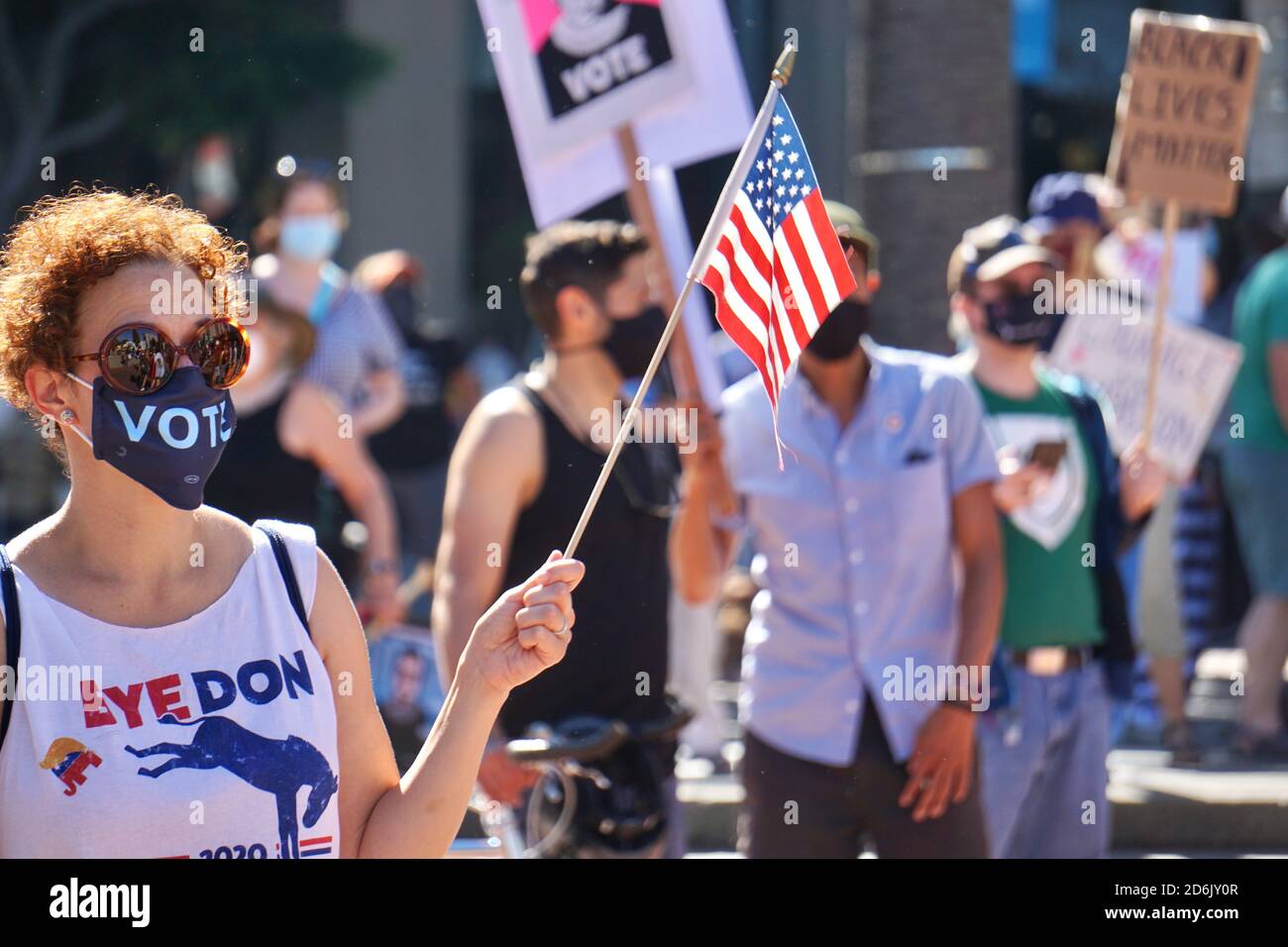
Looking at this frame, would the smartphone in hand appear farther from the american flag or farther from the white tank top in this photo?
the white tank top

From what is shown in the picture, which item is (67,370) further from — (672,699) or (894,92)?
(894,92)

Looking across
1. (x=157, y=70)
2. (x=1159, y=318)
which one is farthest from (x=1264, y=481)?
(x=157, y=70)

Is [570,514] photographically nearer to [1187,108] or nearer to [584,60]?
[584,60]

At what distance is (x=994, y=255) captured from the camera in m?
5.18

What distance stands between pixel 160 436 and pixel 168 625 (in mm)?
242

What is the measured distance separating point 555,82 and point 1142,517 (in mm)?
1955

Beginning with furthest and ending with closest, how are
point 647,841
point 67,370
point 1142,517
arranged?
point 1142,517
point 647,841
point 67,370

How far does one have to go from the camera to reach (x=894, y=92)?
784 cm

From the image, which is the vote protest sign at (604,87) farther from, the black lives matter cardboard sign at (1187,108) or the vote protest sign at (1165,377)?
the vote protest sign at (1165,377)

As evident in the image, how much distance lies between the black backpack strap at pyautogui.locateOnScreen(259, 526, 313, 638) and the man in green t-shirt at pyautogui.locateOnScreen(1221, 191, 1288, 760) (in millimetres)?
5204

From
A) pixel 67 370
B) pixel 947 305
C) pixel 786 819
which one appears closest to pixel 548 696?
pixel 786 819

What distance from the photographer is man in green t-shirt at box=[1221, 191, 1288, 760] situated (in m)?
7.07

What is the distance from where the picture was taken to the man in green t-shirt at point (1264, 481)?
23.2 feet

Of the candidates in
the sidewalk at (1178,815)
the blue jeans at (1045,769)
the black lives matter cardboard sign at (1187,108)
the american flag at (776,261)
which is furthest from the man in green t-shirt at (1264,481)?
the american flag at (776,261)
